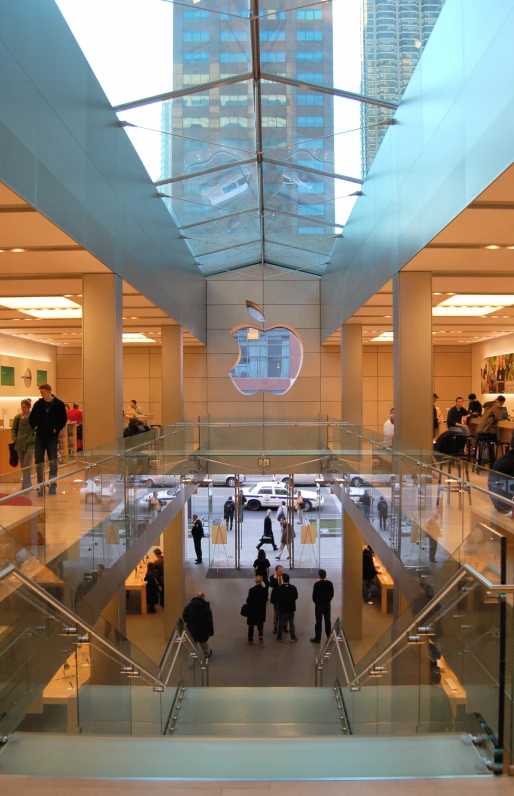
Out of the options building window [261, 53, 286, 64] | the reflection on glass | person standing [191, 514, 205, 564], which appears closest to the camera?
building window [261, 53, 286, 64]

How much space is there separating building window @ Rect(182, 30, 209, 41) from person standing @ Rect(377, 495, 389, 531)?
19.3 feet

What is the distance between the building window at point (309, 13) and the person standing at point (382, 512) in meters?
5.55

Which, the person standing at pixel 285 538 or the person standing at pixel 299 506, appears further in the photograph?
the person standing at pixel 299 506

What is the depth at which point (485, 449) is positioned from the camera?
1174 centimetres

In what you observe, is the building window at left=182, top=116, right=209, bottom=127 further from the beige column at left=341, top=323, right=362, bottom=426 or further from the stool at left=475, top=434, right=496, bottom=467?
the stool at left=475, top=434, right=496, bottom=467

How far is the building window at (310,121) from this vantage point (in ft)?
30.3

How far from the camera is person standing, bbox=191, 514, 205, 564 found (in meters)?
19.3

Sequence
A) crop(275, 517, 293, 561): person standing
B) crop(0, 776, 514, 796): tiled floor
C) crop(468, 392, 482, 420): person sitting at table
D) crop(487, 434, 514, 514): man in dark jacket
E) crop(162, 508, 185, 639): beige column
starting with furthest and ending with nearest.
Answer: crop(275, 517, 293, 561): person standing < crop(162, 508, 185, 639): beige column < crop(468, 392, 482, 420): person sitting at table < crop(487, 434, 514, 514): man in dark jacket < crop(0, 776, 514, 796): tiled floor

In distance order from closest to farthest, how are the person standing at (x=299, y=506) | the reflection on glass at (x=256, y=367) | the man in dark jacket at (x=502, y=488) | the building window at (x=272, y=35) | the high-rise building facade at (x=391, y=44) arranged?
the man in dark jacket at (x=502, y=488)
the high-rise building facade at (x=391, y=44)
the building window at (x=272, y=35)
the person standing at (x=299, y=506)
the reflection on glass at (x=256, y=367)

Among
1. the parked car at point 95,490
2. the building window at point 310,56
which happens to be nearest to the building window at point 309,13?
the building window at point 310,56

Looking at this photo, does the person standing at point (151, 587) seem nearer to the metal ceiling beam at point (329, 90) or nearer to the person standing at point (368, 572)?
the person standing at point (368, 572)

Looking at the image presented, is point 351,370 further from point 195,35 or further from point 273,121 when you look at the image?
point 195,35

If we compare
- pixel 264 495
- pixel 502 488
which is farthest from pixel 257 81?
pixel 264 495

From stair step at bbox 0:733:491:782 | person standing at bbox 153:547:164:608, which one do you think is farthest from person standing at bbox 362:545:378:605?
stair step at bbox 0:733:491:782
